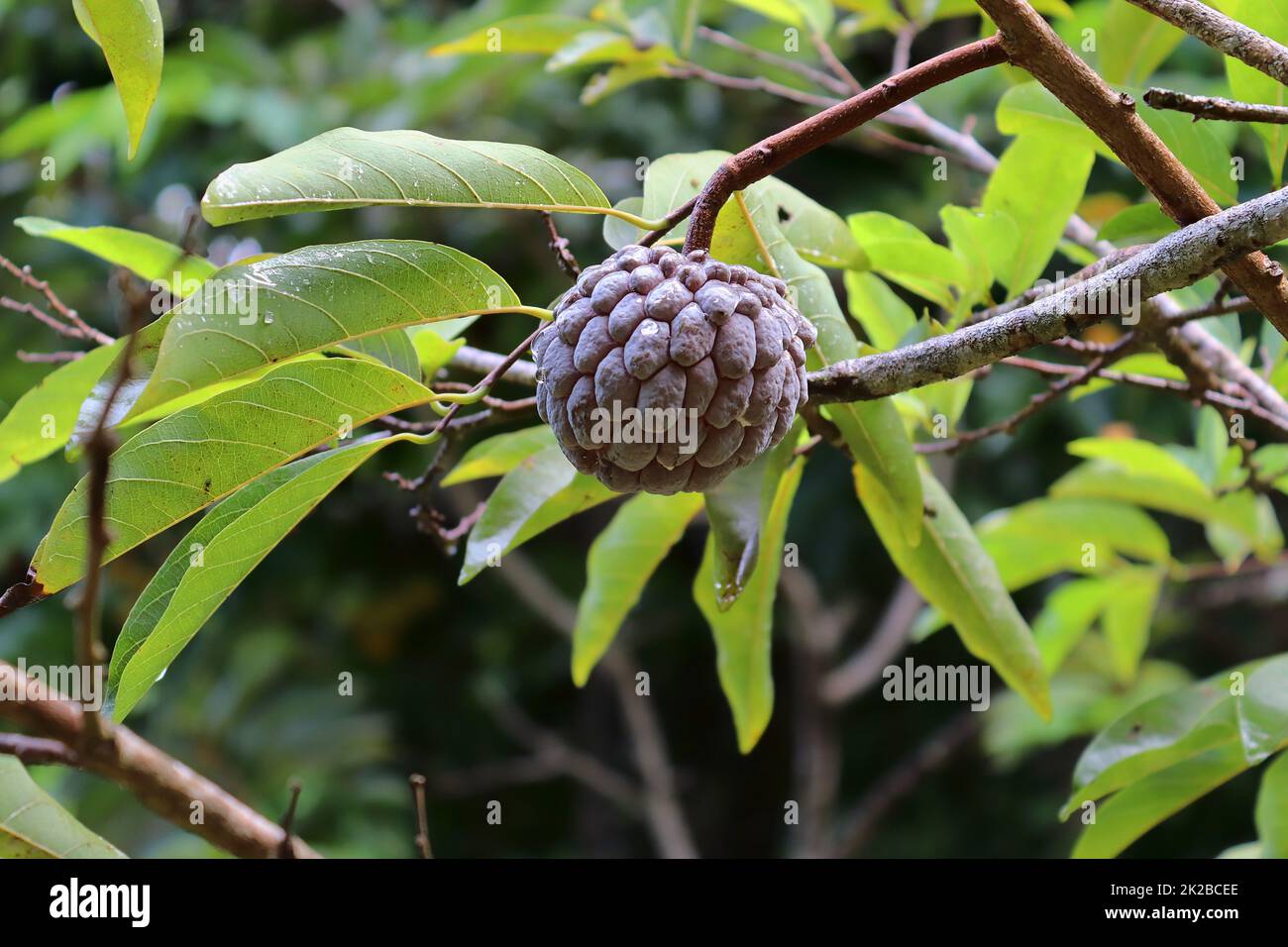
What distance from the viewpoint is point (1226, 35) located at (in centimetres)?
85

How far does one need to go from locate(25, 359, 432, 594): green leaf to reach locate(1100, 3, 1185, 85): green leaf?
3.77ft

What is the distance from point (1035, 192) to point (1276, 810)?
29.7 inches

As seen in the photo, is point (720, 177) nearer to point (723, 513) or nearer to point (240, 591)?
point (723, 513)

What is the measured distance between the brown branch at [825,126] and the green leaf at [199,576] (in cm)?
33

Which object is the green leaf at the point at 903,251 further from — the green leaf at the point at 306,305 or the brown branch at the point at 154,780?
the brown branch at the point at 154,780

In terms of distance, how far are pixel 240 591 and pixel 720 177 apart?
12.6 feet

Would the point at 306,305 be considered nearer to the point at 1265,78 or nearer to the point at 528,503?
the point at 528,503

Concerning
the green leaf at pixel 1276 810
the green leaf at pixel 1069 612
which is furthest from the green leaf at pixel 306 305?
the green leaf at pixel 1069 612

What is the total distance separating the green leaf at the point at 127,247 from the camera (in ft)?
4.08

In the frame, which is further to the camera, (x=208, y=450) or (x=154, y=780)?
(x=154, y=780)

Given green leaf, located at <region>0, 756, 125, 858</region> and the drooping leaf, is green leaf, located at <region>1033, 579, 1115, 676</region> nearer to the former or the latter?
the drooping leaf

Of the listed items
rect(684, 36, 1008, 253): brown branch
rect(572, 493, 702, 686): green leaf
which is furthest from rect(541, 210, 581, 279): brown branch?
rect(572, 493, 702, 686): green leaf

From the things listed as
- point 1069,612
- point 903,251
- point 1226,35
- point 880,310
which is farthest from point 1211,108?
point 1069,612

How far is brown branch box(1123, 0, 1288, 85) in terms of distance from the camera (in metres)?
0.83
